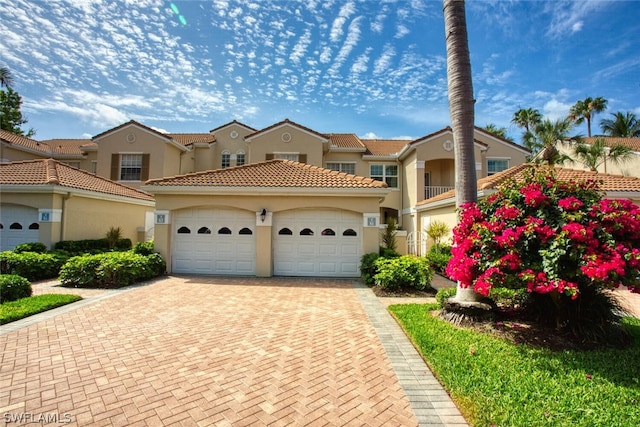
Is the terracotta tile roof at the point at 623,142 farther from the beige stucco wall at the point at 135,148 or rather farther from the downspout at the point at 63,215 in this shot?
the downspout at the point at 63,215

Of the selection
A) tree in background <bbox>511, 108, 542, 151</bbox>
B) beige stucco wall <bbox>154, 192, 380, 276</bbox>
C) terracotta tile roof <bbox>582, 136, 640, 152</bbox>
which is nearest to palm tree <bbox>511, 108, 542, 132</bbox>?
tree in background <bbox>511, 108, 542, 151</bbox>

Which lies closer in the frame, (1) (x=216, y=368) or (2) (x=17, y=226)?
(1) (x=216, y=368)

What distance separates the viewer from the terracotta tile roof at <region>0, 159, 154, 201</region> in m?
13.0

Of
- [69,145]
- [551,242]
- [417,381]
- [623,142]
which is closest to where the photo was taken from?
[417,381]

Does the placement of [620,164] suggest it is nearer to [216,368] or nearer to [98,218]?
[216,368]

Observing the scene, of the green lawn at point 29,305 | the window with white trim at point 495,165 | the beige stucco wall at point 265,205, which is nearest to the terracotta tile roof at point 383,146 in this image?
the window with white trim at point 495,165

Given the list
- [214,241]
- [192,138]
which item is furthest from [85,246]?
[192,138]

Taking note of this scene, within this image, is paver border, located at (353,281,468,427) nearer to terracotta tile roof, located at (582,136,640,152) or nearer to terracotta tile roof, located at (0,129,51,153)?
terracotta tile roof, located at (582,136,640,152)

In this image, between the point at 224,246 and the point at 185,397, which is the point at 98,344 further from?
the point at 224,246

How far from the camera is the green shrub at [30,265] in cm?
1093

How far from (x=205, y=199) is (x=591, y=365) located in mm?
12184

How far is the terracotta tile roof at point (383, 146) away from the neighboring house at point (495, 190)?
634 centimetres

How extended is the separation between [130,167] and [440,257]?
857 inches

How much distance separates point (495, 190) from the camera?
38.2ft
